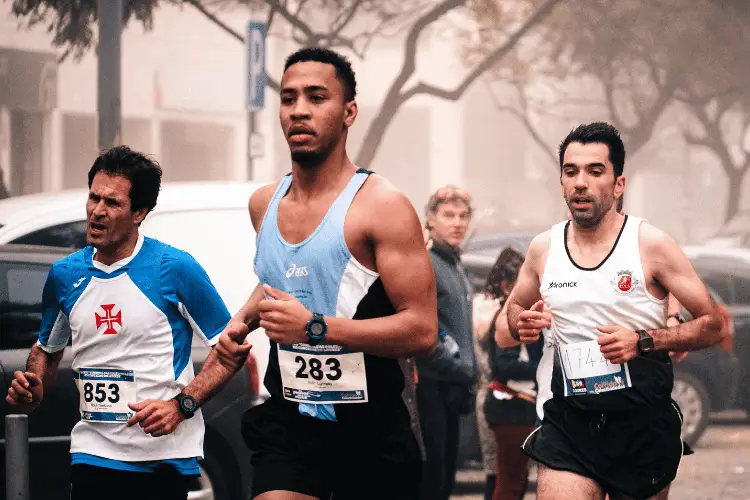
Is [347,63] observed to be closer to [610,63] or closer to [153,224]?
[153,224]

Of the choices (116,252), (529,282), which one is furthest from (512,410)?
(116,252)

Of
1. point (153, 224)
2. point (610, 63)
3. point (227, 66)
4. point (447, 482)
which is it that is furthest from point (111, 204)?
point (610, 63)

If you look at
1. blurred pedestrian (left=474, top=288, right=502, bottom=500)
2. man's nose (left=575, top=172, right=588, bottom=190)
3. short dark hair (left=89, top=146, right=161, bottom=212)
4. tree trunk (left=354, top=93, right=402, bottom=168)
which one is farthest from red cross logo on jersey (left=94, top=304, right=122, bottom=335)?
tree trunk (left=354, top=93, right=402, bottom=168)

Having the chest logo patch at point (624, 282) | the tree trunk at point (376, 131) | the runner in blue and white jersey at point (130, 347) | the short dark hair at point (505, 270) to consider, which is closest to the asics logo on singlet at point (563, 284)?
the chest logo patch at point (624, 282)

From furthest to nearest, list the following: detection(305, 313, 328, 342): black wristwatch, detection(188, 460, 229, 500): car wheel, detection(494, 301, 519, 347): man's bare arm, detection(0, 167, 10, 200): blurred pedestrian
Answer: detection(0, 167, 10, 200): blurred pedestrian, detection(188, 460, 229, 500): car wheel, detection(494, 301, 519, 347): man's bare arm, detection(305, 313, 328, 342): black wristwatch

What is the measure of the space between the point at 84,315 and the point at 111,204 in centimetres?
38

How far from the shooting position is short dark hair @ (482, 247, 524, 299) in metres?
7.78

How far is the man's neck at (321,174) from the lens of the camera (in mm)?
→ 4551

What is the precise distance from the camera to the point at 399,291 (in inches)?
173

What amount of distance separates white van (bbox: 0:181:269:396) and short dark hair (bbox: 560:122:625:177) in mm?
2514

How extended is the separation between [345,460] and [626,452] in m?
1.22

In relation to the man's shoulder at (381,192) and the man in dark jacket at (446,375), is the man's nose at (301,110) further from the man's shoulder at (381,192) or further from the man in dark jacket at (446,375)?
the man in dark jacket at (446,375)

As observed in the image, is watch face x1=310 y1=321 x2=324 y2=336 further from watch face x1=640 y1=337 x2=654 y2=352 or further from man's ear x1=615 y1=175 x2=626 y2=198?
man's ear x1=615 y1=175 x2=626 y2=198

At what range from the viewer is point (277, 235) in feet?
14.9
